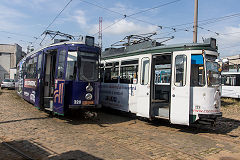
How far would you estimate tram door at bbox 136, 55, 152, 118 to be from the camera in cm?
866

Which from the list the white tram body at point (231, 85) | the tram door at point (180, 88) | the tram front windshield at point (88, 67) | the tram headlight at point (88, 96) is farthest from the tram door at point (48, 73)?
the white tram body at point (231, 85)

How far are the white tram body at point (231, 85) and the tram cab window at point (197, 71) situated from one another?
16.1 metres

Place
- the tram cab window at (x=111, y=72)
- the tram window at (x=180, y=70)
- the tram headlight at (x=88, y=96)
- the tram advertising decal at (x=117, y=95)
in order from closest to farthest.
Result: 1. the tram window at (x=180, y=70)
2. the tram headlight at (x=88, y=96)
3. the tram advertising decal at (x=117, y=95)
4. the tram cab window at (x=111, y=72)

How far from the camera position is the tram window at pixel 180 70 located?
25.1ft

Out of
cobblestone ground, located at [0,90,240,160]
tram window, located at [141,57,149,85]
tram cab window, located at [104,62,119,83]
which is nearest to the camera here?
cobblestone ground, located at [0,90,240,160]

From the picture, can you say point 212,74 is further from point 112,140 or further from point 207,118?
point 112,140

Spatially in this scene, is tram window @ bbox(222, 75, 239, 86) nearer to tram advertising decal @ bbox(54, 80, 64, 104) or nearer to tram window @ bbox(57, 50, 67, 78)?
tram window @ bbox(57, 50, 67, 78)

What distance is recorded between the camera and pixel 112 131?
295 inches

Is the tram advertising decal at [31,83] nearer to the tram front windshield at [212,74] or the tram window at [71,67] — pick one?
the tram window at [71,67]

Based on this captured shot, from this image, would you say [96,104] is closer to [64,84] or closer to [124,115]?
[64,84]

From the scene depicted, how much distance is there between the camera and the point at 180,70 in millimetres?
7789

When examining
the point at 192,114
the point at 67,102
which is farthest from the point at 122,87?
the point at 192,114

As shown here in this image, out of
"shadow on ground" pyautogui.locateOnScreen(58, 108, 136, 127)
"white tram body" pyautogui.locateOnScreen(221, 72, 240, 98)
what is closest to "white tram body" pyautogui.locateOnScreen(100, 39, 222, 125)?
"shadow on ground" pyautogui.locateOnScreen(58, 108, 136, 127)

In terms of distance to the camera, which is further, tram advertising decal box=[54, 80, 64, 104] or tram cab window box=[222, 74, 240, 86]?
tram cab window box=[222, 74, 240, 86]
